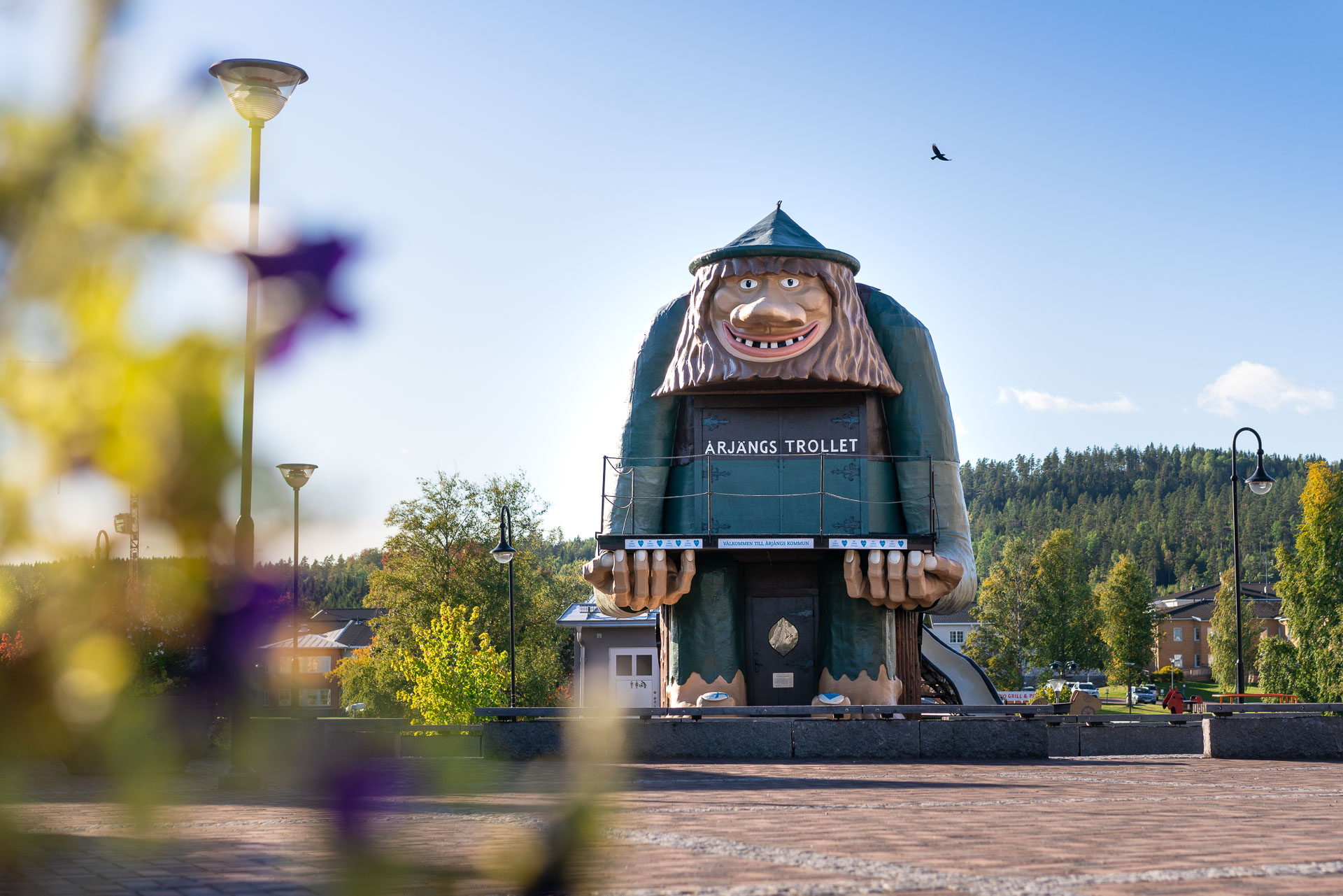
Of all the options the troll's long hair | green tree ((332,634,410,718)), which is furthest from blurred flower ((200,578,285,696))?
green tree ((332,634,410,718))

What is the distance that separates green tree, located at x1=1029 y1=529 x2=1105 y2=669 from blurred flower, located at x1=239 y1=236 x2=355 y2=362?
3232 inches

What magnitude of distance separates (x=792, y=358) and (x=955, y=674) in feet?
25.5

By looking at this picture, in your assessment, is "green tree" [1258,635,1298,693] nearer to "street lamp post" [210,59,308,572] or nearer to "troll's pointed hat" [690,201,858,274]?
"troll's pointed hat" [690,201,858,274]

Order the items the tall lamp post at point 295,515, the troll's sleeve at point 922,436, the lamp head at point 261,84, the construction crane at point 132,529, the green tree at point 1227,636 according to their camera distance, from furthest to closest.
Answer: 1. the green tree at point 1227,636
2. the troll's sleeve at point 922,436
3. the lamp head at point 261,84
4. the tall lamp post at point 295,515
5. the construction crane at point 132,529

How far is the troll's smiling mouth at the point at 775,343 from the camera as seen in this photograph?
15688mm

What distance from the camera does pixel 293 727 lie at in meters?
1.29

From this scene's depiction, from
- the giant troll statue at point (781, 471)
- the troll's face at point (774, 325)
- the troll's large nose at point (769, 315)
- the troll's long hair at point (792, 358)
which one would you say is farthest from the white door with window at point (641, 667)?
the troll's large nose at point (769, 315)

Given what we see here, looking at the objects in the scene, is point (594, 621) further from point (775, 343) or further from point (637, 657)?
point (775, 343)

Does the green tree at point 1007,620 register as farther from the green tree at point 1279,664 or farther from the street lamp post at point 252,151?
the street lamp post at point 252,151

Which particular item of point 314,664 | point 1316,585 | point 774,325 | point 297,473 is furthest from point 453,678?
point 1316,585

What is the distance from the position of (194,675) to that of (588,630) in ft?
147

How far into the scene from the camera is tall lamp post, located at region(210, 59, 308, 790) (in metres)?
1.01

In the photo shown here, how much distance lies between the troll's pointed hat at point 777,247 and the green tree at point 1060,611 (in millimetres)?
67491

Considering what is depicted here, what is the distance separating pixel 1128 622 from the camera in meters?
85.4
